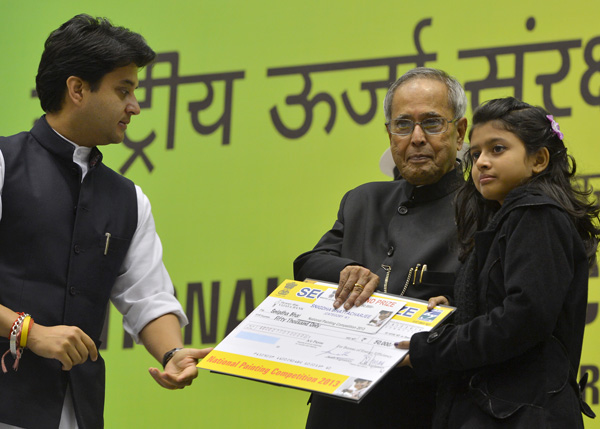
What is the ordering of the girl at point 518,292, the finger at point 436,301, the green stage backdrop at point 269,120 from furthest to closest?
the green stage backdrop at point 269,120 < the finger at point 436,301 < the girl at point 518,292

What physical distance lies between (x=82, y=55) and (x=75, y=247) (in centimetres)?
58

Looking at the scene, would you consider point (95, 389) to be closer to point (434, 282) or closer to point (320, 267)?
point (320, 267)

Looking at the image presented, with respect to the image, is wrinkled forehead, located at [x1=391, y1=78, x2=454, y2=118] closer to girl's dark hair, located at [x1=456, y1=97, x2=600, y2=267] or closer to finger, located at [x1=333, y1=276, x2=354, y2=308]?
girl's dark hair, located at [x1=456, y1=97, x2=600, y2=267]

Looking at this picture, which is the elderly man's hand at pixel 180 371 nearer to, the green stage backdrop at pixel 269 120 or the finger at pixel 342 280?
the finger at pixel 342 280

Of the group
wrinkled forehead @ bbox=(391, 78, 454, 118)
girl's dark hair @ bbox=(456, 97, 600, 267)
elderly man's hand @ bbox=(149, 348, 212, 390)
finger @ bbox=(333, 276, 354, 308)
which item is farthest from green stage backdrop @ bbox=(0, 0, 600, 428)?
finger @ bbox=(333, 276, 354, 308)

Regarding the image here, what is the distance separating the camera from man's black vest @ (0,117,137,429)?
254 centimetres

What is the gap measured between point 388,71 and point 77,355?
1978 mm

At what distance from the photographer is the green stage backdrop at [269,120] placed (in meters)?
3.72

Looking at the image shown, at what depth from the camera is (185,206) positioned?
13.4ft

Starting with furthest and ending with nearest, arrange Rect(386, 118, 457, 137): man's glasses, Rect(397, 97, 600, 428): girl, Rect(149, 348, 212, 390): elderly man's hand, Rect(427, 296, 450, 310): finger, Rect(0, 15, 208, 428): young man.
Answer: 1. Rect(386, 118, 457, 137): man's glasses
2. Rect(149, 348, 212, 390): elderly man's hand
3. Rect(0, 15, 208, 428): young man
4. Rect(427, 296, 450, 310): finger
5. Rect(397, 97, 600, 428): girl

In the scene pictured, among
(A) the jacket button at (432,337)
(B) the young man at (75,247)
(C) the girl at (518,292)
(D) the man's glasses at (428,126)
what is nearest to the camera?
(C) the girl at (518,292)

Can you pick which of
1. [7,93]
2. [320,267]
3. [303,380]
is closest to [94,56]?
[320,267]

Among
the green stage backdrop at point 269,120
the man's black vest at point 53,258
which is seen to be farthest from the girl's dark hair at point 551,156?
the green stage backdrop at point 269,120

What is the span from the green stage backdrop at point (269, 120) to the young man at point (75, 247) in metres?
0.99
